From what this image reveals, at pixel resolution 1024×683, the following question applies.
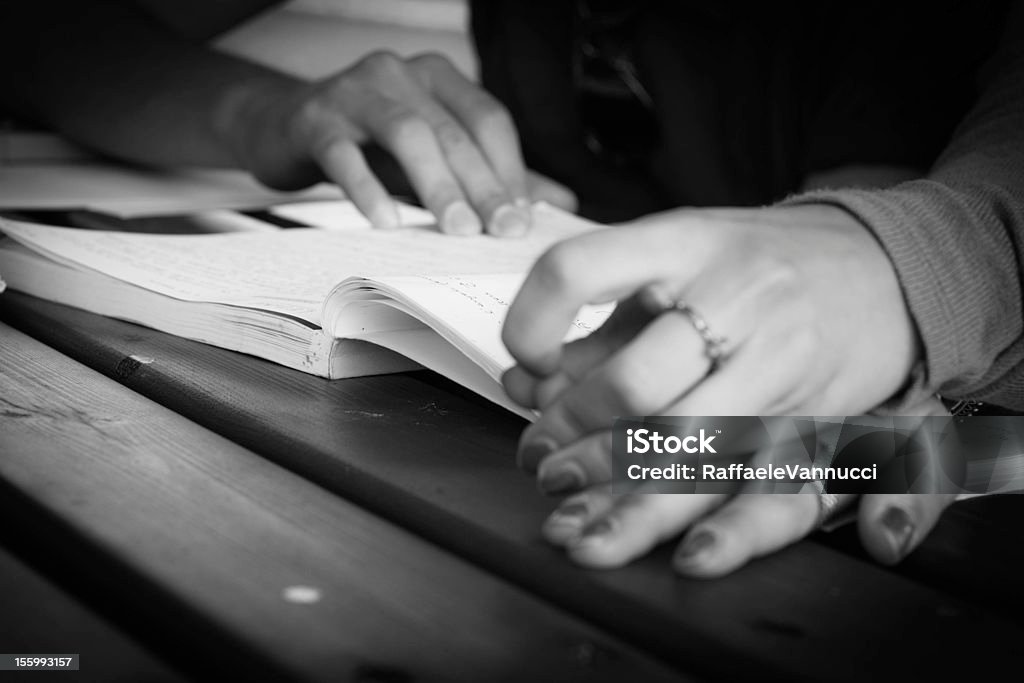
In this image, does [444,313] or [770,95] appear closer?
[444,313]

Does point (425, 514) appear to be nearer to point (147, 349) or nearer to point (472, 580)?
point (472, 580)

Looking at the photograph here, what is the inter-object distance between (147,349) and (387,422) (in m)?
0.22

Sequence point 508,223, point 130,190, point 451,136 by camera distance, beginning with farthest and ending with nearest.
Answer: point 130,190, point 451,136, point 508,223

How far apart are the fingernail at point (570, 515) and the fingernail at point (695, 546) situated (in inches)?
1.8

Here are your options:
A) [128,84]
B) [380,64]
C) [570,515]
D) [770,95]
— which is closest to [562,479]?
[570,515]

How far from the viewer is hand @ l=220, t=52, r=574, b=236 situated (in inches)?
43.2

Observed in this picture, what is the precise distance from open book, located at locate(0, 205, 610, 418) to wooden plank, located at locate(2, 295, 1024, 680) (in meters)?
0.03

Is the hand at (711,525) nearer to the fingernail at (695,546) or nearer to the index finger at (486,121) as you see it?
the fingernail at (695,546)

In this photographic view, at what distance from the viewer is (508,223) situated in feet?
3.48

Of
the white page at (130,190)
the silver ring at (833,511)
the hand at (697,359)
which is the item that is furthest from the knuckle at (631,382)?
the white page at (130,190)

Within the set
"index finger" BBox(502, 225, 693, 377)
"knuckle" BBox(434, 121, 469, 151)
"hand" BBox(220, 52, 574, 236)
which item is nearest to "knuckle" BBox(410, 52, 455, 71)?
"hand" BBox(220, 52, 574, 236)

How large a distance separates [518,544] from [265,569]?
11 cm

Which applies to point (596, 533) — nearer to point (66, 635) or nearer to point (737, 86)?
point (66, 635)

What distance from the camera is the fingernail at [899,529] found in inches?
18.6
